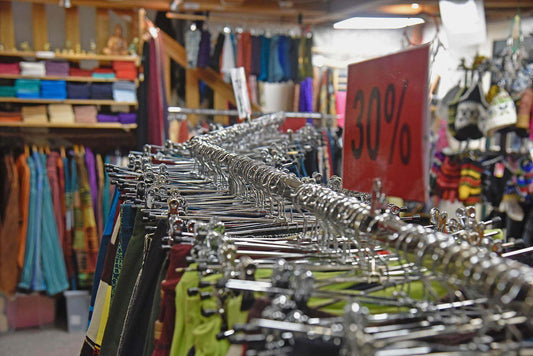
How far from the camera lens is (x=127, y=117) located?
178 inches

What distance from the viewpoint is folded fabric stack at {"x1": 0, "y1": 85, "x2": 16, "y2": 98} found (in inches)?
168

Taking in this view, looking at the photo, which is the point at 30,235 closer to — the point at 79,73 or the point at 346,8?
the point at 79,73

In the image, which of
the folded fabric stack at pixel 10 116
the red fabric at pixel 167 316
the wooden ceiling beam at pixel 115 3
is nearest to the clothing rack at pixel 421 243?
the red fabric at pixel 167 316

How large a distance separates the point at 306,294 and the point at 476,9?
3.97 meters

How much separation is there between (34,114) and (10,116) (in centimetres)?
18

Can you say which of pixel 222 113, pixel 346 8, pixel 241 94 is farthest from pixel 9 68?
pixel 346 8

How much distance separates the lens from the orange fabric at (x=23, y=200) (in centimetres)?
391

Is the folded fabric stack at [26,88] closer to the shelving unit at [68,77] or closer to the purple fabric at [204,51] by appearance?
the shelving unit at [68,77]

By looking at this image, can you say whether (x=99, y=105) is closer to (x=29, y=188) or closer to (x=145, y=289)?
(x=29, y=188)

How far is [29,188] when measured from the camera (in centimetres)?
391

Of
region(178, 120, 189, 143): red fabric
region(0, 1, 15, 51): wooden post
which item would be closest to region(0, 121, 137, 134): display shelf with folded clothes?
region(178, 120, 189, 143): red fabric

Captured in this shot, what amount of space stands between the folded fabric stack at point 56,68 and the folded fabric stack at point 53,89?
0.06m

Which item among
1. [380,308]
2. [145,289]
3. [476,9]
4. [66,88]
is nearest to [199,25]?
[66,88]

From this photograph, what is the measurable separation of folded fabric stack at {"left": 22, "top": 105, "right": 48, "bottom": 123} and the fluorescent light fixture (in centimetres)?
339
